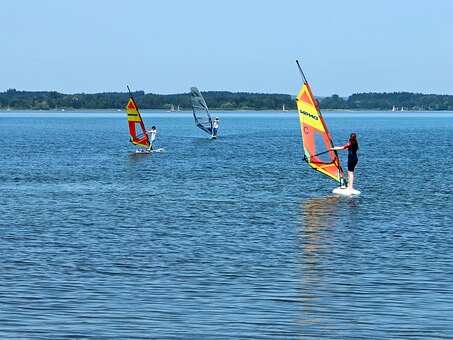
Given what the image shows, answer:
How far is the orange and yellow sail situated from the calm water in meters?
0.99

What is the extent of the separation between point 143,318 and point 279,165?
158 ft

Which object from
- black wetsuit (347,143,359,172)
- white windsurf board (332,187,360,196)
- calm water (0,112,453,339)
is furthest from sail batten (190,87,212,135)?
black wetsuit (347,143,359,172)

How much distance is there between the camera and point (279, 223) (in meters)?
33.5

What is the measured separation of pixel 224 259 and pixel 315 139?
21.7 metres

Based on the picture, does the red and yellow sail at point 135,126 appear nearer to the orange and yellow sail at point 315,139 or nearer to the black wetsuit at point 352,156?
the orange and yellow sail at point 315,139

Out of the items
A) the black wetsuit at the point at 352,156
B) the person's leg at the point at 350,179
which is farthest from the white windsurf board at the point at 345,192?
the black wetsuit at the point at 352,156

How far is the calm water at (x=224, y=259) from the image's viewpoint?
18.8 m

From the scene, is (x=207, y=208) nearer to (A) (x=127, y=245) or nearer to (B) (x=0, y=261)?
(A) (x=127, y=245)

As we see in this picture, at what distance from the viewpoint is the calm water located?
1884 cm

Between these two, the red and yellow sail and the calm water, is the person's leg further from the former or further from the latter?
the red and yellow sail

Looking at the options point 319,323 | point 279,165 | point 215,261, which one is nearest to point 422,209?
point 215,261

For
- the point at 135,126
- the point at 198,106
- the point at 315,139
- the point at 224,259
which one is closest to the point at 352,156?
the point at 315,139

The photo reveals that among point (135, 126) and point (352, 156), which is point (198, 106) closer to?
point (135, 126)

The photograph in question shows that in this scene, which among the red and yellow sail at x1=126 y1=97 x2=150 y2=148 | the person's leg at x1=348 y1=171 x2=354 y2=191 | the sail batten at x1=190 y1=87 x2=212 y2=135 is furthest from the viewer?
the sail batten at x1=190 y1=87 x2=212 y2=135
